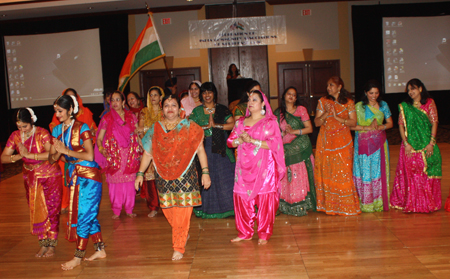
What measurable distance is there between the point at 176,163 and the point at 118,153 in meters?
1.55

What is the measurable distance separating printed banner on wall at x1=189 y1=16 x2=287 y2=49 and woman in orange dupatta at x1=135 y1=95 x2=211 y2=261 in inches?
272

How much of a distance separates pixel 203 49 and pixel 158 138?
288 inches

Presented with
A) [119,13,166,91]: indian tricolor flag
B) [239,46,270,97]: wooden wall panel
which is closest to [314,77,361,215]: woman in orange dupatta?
[119,13,166,91]: indian tricolor flag

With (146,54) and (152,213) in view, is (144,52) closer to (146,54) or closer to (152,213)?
(146,54)

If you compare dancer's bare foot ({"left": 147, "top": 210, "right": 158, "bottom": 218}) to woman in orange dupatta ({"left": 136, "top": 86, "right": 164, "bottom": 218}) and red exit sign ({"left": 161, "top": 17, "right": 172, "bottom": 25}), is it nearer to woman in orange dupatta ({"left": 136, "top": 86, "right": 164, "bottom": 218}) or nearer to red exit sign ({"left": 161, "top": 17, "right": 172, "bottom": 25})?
woman in orange dupatta ({"left": 136, "top": 86, "right": 164, "bottom": 218})

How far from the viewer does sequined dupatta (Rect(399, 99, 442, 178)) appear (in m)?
4.22

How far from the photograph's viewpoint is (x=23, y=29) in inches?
411

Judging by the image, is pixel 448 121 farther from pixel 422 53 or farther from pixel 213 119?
pixel 213 119

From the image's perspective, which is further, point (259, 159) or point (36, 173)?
point (259, 159)

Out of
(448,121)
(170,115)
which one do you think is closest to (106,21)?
(170,115)

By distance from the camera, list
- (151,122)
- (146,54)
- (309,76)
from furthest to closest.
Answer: (309,76) < (146,54) < (151,122)

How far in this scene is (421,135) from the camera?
4223 millimetres

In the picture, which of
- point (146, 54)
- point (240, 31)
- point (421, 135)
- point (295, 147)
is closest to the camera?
point (421, 135)

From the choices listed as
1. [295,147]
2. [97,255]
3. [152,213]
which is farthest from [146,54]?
[97,255]
